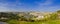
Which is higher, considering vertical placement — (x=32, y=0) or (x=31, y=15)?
(x=32, y=0)

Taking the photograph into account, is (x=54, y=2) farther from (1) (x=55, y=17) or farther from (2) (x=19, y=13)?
(2) (x=19, y=13)

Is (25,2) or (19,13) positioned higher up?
(25,2)

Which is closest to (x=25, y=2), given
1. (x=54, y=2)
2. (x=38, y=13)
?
(x=38, y=13)

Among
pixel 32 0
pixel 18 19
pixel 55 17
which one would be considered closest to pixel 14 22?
pixel 18 19

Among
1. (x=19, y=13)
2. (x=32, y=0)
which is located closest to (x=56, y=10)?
(x=32, y=0)

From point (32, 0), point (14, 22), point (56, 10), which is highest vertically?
point (32, 0)

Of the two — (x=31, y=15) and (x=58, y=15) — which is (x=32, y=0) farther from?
(x=58, y=15)
